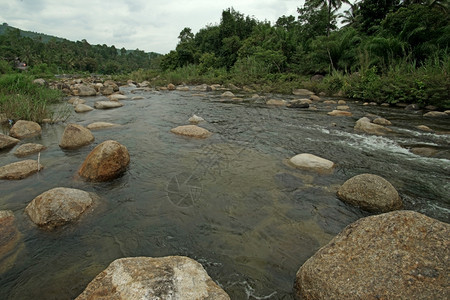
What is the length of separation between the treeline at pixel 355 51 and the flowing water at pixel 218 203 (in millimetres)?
6265

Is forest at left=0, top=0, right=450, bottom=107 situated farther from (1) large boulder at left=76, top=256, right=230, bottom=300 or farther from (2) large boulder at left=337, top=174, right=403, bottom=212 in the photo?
(1) large boulder at left=76, top=256, right=230, bottom=300

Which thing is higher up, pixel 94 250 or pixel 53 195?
pixel 53 195

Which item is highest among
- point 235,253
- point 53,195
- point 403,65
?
point 403,65

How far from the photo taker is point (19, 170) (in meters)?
4.46

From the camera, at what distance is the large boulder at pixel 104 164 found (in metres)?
4.29

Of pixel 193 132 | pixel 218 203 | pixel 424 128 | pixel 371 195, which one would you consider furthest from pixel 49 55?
pixel 371 195

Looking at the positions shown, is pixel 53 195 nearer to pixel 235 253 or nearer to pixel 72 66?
pixel 235 253

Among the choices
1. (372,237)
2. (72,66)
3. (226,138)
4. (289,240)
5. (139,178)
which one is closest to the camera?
(372,237)

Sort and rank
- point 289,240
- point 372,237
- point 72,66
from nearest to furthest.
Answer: point 372,237
point 289,240
point 72,66

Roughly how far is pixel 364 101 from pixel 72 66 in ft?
251

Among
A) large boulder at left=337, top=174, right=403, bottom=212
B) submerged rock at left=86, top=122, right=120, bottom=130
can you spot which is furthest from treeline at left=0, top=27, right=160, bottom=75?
large boulder at left=337, top=174, right=403, bottom=212

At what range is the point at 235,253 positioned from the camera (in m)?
2.76

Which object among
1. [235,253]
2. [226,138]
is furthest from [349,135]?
[235,253]

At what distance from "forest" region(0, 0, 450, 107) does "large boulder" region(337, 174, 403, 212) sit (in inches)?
386
